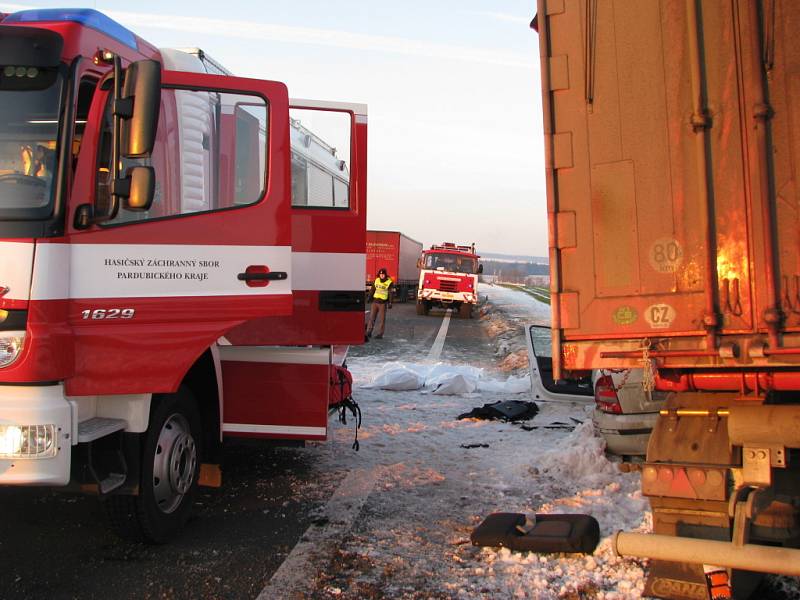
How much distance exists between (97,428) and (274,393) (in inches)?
69.9

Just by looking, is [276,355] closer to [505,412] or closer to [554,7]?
[554,7]

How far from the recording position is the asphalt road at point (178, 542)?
4.07 metres

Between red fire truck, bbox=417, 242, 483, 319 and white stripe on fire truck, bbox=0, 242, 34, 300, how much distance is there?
27.7 m

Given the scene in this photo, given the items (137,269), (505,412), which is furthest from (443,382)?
(137,269)

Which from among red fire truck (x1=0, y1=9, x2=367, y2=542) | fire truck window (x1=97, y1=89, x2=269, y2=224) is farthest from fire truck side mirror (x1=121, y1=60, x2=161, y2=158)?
fire truck window (x1=97, y1=89, x2=269, y2=224)

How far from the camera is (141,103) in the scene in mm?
3826

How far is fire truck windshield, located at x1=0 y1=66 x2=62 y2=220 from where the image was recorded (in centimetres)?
382

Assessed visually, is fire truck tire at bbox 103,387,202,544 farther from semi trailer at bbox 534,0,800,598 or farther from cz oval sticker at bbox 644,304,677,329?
cz oval sticker at bbox 644,304,677,329

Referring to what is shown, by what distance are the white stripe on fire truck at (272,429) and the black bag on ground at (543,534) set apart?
4.85 ft

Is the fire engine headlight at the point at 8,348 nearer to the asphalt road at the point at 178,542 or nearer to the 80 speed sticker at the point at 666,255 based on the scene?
the asphalt road at the point at 178,542

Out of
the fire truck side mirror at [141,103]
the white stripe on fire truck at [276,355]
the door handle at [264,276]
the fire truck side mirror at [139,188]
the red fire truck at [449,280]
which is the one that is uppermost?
the red fire truck at [449,280]

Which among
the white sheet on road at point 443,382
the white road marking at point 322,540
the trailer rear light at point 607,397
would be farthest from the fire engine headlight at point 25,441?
the white sheet on road at point 443,382

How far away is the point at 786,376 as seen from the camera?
3.11 m

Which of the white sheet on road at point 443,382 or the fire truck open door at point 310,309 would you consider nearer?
the fire truck open door at point 310,309
